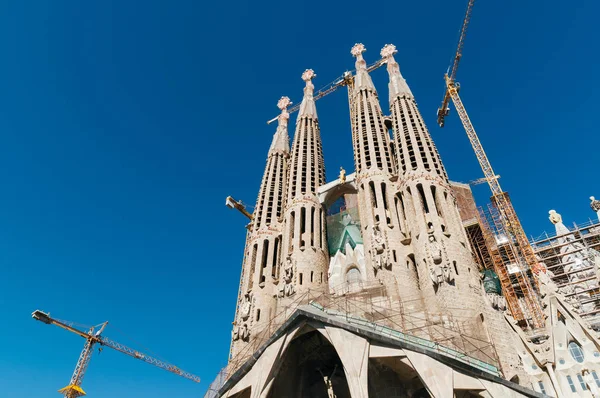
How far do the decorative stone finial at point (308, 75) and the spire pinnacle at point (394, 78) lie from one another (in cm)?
1070

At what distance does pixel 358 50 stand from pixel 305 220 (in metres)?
25.8

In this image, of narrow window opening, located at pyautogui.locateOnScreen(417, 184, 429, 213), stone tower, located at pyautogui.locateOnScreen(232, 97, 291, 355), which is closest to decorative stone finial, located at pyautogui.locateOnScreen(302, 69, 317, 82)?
stone tower, located at pyautogui.locateOnScreen(232, 97, 291, 355)

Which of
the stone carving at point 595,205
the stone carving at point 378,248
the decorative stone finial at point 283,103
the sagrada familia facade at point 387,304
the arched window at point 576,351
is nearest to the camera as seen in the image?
the sagrada familia facade at point 387,304

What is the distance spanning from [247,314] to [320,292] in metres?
5.45

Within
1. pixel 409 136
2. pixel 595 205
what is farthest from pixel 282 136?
pixel 595 205

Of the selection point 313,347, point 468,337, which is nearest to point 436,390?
point 468,337

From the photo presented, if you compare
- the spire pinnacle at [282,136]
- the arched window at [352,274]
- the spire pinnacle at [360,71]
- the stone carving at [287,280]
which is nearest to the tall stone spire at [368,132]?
the spire pinnacle at [360,71]

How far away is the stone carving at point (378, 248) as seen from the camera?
26.5m

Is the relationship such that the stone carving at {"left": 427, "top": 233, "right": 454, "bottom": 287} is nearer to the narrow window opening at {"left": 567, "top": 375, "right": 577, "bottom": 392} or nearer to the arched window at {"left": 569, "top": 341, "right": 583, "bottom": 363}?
the arched window at {"left": 569, "top": 341, "right": 583, "bottom": 363}

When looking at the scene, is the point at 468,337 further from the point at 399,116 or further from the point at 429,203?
the point at 399,116

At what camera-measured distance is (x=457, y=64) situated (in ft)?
175

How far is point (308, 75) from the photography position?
53844 millimetres

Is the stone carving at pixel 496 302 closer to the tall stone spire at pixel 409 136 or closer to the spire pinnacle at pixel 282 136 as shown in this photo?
the tall stone spire at pixel 409 136

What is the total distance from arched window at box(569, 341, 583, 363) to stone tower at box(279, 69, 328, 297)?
14764 millimetres
